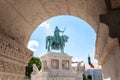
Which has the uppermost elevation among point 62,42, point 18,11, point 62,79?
point 62,42

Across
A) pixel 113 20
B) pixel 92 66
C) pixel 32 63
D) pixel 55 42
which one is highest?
pixel 55 42

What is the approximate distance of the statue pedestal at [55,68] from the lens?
2692 cm

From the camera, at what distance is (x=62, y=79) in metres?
26.8

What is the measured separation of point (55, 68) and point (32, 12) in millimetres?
25219

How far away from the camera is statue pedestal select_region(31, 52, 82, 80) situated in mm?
26922

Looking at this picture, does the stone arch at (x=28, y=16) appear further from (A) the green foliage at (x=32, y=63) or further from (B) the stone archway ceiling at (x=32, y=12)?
(A) the green foliage at (x=32, y=63)

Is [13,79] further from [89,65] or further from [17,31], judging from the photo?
[89,65]

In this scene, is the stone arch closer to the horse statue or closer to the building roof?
the horse statue

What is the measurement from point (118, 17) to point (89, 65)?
67931 mm

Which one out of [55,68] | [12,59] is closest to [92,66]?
[55,68]

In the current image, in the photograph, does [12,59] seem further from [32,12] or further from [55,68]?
[55,68]

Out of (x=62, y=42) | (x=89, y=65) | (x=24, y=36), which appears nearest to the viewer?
(x=24, y=36)

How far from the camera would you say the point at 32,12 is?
4387mm

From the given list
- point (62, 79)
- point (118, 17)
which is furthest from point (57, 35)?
point (118, 17)
